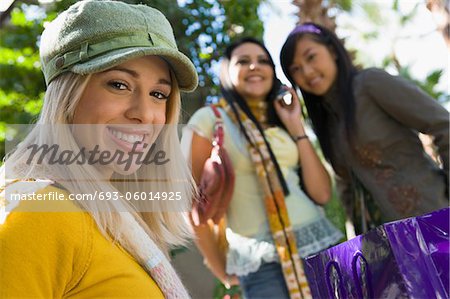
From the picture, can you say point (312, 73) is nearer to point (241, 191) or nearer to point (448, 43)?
point (241, 191)

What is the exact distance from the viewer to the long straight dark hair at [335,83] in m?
2.66

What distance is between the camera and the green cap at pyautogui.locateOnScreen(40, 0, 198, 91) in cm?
134

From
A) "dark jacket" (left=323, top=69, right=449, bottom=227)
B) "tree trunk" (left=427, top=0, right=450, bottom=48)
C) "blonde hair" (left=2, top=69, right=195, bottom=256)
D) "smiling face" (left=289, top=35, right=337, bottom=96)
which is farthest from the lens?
"tree trunk" (left=427, top=0, right=450, bottom=48)

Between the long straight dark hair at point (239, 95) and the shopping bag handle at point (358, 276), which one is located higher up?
the long straight dark hair at point (239, 95)

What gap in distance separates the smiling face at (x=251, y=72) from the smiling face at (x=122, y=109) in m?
1.33

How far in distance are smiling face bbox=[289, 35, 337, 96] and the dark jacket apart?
0.16 metres

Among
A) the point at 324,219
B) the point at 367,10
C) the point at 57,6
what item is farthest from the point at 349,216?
the point at 367,10

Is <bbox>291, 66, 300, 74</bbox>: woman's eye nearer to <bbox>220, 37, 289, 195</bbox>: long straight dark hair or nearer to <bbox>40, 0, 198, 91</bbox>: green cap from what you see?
<bbox>220, 37, 289, 195</bbox>: long straight dark hair

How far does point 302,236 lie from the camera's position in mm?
2588

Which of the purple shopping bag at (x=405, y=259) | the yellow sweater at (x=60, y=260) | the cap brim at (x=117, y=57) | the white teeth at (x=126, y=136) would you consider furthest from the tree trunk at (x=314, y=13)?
the yellow sweater at (x=60, y=260)

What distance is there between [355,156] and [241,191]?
2.06ft

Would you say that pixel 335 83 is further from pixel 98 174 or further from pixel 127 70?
pixel 98 174

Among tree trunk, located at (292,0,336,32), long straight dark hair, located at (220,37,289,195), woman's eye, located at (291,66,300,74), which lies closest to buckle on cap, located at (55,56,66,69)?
long straight dark hair, located at (220,37,289,195)

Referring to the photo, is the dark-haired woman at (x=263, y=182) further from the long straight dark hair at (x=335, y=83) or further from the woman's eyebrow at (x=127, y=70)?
the woman's eyebrow at (x=127, y=70)
